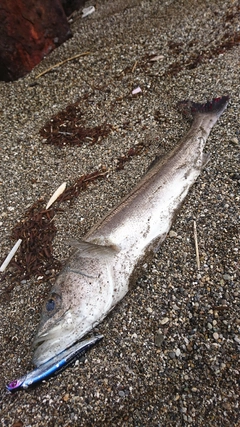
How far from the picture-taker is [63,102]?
5141mm

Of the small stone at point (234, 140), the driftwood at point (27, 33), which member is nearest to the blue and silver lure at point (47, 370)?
the small stone at point (234, 140)

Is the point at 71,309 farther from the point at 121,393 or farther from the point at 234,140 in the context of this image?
the point at 234,140

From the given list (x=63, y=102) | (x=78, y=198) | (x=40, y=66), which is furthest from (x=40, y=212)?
(x=40, y=66)

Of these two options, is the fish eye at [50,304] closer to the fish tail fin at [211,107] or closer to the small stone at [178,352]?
the small stone at [178,352]

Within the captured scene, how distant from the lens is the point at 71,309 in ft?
9.11

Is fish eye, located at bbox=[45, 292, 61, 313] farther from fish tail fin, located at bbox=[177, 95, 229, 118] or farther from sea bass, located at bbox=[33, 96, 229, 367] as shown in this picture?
fish tail fin, located at bbox=[177, 95, 229, 118]

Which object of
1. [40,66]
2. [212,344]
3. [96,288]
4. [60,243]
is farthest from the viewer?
[40,66]

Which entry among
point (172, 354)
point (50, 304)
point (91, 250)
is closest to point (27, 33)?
point (91, 250)

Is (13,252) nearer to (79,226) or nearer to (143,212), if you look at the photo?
(79,226)

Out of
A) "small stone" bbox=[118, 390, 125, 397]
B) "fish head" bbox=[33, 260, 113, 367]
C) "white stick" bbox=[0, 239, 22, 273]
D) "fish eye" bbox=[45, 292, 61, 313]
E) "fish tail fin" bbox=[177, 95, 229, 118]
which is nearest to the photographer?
"small stone" bbox=[118, 390, 125, 397]

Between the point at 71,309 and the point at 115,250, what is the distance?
663mm

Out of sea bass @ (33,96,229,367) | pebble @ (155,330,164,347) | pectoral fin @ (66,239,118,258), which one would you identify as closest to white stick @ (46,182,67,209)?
sea bass @ (33,96,229,367)

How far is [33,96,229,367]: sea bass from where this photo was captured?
9.02ft

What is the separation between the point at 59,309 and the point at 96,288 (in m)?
0.35
